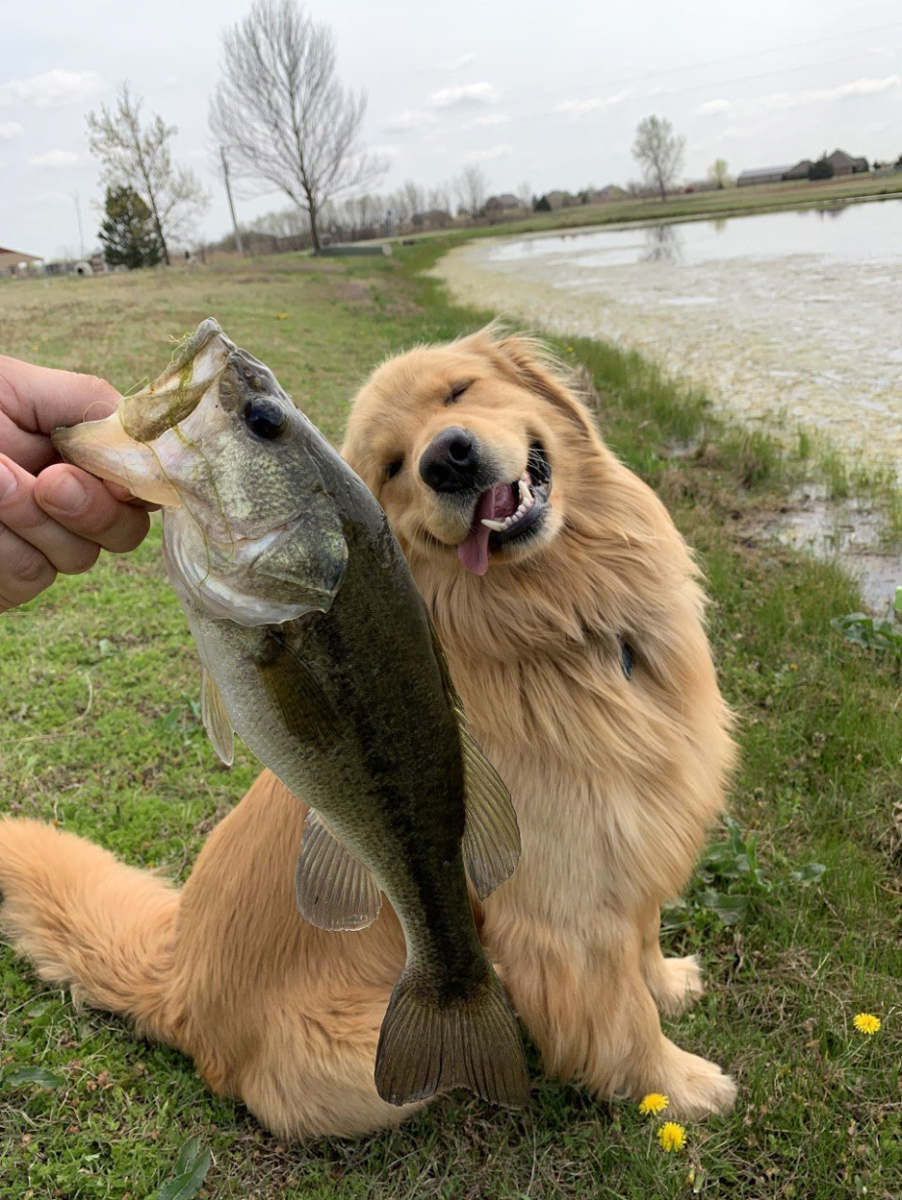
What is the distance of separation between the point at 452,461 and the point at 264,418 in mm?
1106

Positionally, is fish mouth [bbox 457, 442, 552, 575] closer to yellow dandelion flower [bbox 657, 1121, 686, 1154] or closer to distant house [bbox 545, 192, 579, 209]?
yellow dandelion flower [bbox 657, 1121, 686, 1154]

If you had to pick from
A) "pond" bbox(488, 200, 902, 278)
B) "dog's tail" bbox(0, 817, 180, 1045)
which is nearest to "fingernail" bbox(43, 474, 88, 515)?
"dog's tail" bbox(0, 817, 180, 1045)

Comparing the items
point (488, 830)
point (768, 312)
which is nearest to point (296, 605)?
point (488, 830)

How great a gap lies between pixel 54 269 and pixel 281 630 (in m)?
67.6

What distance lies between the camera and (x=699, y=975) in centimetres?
285

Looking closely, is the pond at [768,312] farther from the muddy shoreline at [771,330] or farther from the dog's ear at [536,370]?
the dog's ear at [536,370]

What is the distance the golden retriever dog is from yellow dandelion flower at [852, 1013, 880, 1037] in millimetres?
450

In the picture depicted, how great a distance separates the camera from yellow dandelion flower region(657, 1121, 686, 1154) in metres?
2.20

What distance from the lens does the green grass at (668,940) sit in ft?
7.27

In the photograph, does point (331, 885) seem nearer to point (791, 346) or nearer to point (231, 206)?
point (791, 346)

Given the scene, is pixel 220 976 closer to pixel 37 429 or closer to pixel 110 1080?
pixel 110 1080

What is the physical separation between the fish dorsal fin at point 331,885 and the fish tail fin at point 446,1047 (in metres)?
0.24

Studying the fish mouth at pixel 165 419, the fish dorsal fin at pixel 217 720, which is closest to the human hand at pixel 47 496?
the fish mouth at pixel 165 419

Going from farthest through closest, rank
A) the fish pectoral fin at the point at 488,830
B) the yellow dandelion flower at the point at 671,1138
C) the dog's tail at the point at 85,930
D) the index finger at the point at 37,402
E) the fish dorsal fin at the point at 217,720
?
1. the dog's tail at the point at 85,930
2. the yellow dandelion flower at the point at 671,1138
3. the index finger at the point at 37,402
4. the fish pectoral fin at the point at 488,830
5. the fish dorsal fin at the point at 217,720
